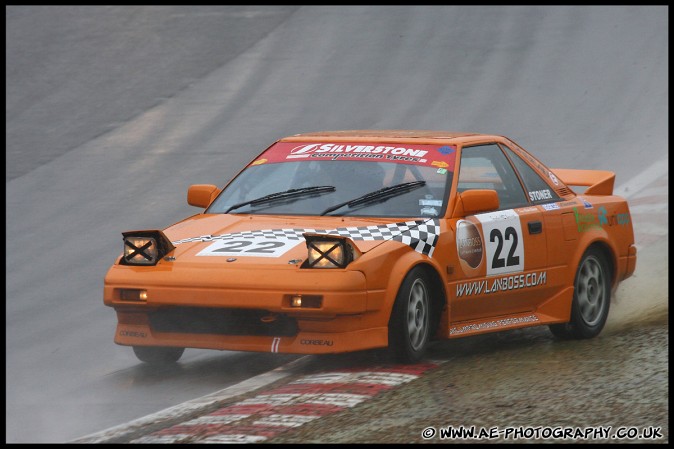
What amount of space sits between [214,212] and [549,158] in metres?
7.21

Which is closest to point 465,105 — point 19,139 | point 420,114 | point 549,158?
point 420,114

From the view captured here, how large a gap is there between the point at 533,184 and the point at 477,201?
104cm

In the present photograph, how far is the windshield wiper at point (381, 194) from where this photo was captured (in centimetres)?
773

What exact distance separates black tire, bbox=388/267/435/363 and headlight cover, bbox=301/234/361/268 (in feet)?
1.24

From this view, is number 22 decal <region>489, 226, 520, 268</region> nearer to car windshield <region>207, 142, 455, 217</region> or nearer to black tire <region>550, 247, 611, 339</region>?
car windshield <region>207, 142, 455, 217</region>

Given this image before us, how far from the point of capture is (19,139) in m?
14.9

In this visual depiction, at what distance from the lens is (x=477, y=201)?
7641 mm

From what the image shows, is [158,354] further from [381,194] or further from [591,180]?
[591,180]

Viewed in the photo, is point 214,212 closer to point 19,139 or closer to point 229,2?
point 19,139

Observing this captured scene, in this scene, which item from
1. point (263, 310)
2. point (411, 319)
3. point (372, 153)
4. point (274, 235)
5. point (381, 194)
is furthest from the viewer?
point (372, 153)

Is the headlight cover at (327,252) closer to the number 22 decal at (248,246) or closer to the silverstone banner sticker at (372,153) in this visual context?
the number 22 decal at (248,246)

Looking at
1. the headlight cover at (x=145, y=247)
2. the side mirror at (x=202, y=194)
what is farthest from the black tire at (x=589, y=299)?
the headlight cover at (x=145, y=247)

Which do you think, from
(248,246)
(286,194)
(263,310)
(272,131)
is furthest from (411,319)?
(272,131)

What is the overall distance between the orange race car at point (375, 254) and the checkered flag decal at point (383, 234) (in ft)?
0.04
